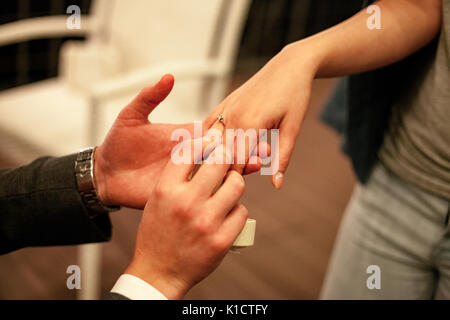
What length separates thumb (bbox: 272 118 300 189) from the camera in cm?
60

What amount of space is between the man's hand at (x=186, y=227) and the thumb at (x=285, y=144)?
67 mm

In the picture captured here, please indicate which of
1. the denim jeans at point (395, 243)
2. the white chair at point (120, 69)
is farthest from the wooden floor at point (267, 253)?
the denim jeans at point (395, 243)

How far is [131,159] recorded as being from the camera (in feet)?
2.55

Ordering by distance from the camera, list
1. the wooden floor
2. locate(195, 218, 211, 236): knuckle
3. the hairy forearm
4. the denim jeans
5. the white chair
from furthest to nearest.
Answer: the wooden floor
the white chair
the denim jeans
the hairy forearm
locate(195, 218, 211, 236): knuckle

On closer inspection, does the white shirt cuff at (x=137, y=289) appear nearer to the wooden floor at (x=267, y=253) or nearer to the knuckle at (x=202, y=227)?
the knuckle at (x=202, y=227)

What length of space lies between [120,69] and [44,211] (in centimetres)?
99

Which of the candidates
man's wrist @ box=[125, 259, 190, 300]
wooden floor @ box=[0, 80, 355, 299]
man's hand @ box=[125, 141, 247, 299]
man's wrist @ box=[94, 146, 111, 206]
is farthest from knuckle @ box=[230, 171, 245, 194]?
wooden floor @ box=[0, 80, 355, 299]

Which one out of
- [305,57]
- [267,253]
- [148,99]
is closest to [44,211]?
[148,99]

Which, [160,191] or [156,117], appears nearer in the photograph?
[160,191]

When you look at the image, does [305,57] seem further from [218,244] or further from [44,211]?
[44,211]

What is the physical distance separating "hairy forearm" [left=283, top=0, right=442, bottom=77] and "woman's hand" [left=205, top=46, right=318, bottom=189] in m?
0.01

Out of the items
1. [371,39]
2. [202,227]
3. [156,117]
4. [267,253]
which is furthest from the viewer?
[267,253]

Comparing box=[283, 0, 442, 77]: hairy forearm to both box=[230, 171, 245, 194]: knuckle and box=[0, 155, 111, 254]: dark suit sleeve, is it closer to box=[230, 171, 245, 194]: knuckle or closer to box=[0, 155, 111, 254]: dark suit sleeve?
box=[230, 171, 245, 194]: knuckle

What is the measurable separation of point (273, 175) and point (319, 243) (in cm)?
143
